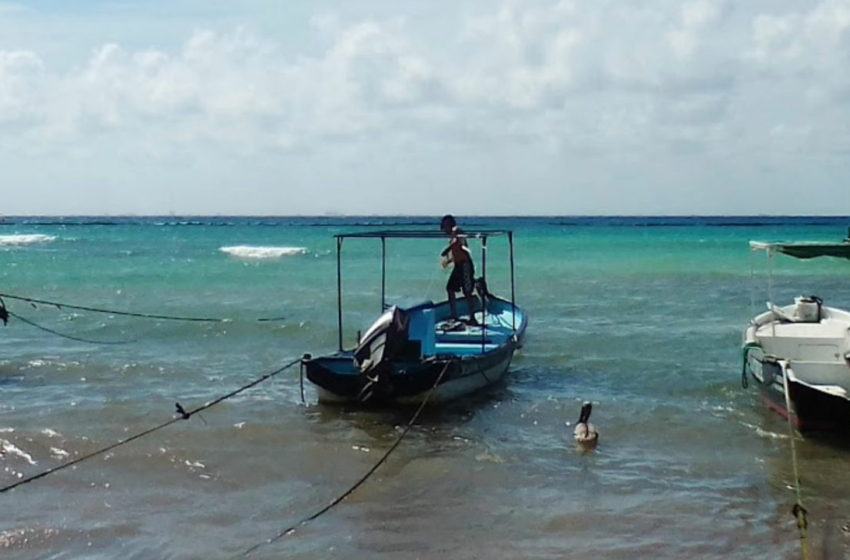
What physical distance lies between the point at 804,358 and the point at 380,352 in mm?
5327

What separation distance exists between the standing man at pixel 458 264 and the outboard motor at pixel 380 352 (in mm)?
2010

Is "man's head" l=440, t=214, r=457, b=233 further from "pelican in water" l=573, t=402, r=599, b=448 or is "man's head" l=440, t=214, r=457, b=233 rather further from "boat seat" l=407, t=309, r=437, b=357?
"pelican in water" l=573, t=402, r=599, b=448

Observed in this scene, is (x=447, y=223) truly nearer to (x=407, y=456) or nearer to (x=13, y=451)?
(x=407, y=456)

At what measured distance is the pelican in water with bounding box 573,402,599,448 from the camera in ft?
34.2

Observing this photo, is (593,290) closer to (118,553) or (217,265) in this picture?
(217,265)

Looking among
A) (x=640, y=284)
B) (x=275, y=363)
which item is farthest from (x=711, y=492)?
(x=640, y=284)

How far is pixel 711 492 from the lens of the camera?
883 cm

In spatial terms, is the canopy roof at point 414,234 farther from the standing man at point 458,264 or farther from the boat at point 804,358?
the boat at point 804,358

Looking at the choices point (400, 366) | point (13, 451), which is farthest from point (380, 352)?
point (13, 451)

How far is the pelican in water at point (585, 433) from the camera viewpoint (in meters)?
10.4

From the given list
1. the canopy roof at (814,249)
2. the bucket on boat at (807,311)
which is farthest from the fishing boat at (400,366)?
the bucket on boat at (807,311)

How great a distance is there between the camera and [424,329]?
39.9ft

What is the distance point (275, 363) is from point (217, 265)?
2741 cm

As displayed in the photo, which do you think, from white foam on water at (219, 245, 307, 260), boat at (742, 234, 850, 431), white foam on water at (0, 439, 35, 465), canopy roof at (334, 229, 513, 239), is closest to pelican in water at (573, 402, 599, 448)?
boat at (742, 234, 850, 431)
